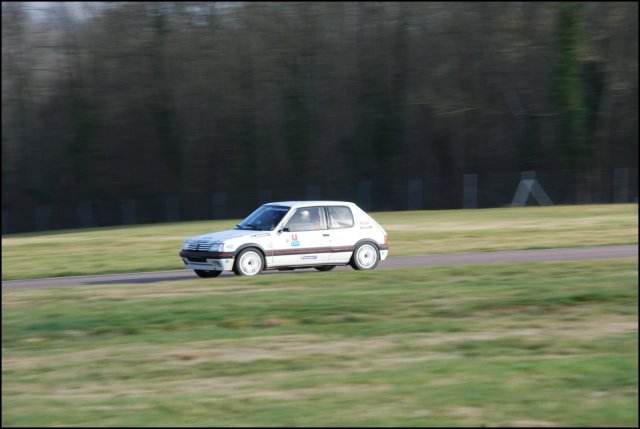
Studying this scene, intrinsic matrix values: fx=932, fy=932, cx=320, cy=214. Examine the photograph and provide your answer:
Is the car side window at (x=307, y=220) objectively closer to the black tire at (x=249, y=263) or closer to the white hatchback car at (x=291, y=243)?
the white hatchback car at (x=291, y=243)

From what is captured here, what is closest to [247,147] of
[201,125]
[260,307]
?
[201,125]

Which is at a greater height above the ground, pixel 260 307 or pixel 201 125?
pixel 201 125

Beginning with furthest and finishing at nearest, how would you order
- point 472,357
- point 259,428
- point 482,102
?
1. point 482,102
2. point 472,357
3. point 259,428

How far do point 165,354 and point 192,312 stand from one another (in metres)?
2.70

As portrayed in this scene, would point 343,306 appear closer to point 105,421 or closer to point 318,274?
point 318,274

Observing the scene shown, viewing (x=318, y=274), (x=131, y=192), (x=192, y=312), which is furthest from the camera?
(x=131, y=192)

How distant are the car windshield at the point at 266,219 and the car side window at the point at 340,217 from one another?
0.91m

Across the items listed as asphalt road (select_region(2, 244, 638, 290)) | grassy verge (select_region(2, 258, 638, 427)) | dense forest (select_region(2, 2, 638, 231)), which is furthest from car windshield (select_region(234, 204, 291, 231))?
dense forest (select_region(2, 2, 638, 231))

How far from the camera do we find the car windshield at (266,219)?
61.4ft

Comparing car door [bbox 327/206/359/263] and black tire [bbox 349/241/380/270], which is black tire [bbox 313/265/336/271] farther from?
car door [bbox 327/206/359/263]

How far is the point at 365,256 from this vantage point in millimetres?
19328

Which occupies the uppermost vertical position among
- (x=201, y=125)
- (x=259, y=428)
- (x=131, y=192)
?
(x=201, y=125)

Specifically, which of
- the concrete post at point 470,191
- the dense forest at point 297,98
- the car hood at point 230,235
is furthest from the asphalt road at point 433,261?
the dense forest at point 297,98

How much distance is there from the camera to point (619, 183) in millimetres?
50094
